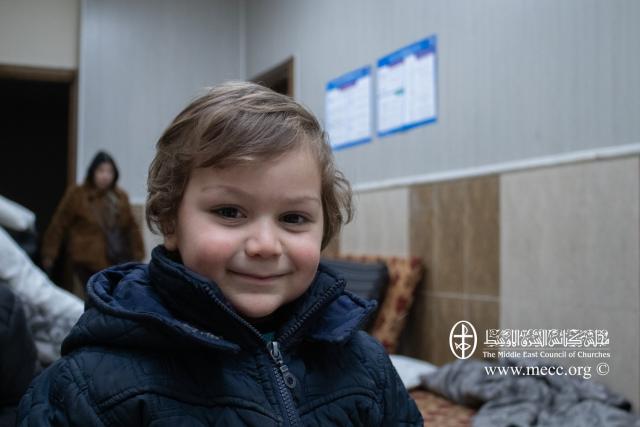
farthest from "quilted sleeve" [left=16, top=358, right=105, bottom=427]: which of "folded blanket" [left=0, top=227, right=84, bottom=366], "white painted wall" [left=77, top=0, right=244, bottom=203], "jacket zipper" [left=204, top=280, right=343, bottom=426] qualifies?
"white painted wall" [left=77, top=0, right=244, bottom=203]

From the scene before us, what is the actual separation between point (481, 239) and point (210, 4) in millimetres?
4199

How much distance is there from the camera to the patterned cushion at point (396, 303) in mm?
3219

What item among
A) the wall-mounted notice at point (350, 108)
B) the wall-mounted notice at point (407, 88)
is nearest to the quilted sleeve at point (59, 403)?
the wall-mounted notice at point (407, 88)

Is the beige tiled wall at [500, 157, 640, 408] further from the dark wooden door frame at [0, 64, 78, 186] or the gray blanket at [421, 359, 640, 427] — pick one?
the dark wooden door frame at [0, 64, 78, 186]

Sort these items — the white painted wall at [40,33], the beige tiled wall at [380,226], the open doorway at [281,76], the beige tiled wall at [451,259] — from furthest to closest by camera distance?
the white painted wall at [40,33] < the open doorway at [281,76] < the beige tiled wall at [380,226] < the beige tiled wall at [451,259]

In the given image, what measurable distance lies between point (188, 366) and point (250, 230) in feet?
0.64

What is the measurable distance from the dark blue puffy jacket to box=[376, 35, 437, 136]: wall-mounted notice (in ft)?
8.41

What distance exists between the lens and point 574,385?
7.44ft

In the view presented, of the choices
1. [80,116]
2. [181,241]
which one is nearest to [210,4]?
[80,116]

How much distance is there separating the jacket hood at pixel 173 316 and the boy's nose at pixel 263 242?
70 mm

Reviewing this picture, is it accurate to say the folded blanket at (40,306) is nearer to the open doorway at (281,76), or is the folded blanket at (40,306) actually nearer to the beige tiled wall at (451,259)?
the beige tiled wall at (451,259)

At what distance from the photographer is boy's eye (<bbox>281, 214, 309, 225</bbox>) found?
0.94m

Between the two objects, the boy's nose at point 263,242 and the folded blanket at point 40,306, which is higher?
the boy's nose at point 263,242

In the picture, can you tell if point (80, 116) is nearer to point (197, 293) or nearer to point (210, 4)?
point (210, 4)
